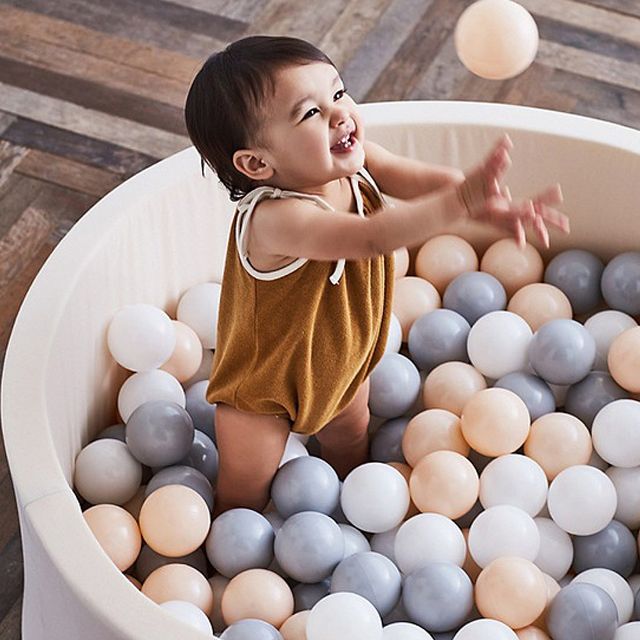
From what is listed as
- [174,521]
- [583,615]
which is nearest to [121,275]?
[174,521]

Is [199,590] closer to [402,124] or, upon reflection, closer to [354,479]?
[354,479]

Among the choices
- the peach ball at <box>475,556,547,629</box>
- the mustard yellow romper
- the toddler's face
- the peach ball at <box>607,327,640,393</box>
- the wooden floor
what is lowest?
the wooden floor

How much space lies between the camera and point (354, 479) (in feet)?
4.49

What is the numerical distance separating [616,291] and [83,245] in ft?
1.97

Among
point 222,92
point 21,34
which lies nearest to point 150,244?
point 222,92

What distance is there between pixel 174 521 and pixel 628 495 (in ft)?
1.53

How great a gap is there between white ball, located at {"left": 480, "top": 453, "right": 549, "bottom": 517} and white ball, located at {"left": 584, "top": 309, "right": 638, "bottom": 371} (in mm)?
193

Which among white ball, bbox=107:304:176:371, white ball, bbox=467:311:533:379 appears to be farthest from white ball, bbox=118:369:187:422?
white ball, bbox=467:311:533:379

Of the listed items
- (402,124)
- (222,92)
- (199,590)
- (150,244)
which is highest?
(222,92)

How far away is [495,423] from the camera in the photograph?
1386mm

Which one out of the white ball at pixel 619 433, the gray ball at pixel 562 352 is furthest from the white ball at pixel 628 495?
the gray ball at pixel 562 352

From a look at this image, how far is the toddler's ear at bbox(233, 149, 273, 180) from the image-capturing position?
3.71 feet

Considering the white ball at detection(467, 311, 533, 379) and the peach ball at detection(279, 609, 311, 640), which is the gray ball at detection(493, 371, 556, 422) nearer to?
the white ball at detection(467, 311, 533, 379)

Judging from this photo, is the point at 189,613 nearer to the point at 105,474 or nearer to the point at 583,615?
the point at 105,474
